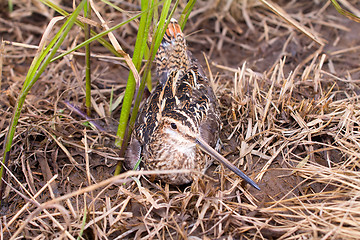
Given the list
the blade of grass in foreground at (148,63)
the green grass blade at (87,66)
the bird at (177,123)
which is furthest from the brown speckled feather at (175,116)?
the green grass blade at (87,66)

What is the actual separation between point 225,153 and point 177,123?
24.7 inches

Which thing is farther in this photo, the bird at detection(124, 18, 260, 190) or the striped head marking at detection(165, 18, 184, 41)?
the striped head marking at detection(165, 18, 184, 41)


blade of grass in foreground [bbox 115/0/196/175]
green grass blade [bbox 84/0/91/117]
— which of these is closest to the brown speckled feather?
blade of grass in foreground [bbox 115/0/196/175]

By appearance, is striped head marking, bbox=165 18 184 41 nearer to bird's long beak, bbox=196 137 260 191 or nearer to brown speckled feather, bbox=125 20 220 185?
brown speckled feather, bbox=125 20 220 185

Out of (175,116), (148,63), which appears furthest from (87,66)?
(175,116)

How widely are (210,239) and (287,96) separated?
1531 millimetres

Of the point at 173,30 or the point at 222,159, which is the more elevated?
the point at 173,30

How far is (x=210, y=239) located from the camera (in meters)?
2.37

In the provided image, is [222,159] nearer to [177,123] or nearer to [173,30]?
[177,123]

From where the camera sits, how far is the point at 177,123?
2.77m

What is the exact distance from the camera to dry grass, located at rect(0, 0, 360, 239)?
241 cm

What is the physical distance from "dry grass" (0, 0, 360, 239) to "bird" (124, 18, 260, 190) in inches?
6.5

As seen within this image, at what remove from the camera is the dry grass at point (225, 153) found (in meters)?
2.41

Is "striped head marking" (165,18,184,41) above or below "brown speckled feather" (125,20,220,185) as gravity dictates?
above
